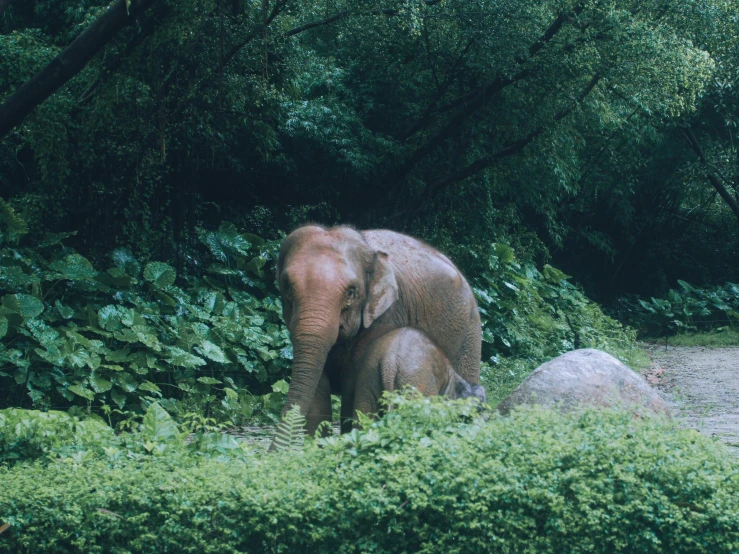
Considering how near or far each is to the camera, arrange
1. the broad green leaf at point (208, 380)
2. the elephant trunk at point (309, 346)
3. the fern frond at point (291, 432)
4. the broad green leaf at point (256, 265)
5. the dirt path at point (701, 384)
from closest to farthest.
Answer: the fern frond at point (291, 432)
the elephant trunk at point (309, 346)
the dirt path at point (701, 384)
the broad green leaf at point (208, 380)
the broad green leaf at point (256, 265)

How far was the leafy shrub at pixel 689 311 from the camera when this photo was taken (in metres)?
20.6

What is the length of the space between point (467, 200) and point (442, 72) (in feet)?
6.99

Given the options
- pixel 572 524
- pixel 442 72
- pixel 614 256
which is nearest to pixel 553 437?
pixel 572 524

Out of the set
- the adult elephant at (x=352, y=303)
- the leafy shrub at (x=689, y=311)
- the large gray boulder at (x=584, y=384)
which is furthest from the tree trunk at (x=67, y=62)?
the leafy shrub at (x=689, y=311)

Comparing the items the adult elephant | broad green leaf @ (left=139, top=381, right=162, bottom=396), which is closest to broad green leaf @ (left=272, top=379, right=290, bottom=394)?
broad green leaf @ (left=139, top=381, right=162, bottom=396)

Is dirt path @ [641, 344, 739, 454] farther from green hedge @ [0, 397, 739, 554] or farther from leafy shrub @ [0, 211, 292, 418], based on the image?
leafy shrub @ [0, 211, 292, 418]

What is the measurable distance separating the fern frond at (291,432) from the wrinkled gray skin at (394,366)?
530mm

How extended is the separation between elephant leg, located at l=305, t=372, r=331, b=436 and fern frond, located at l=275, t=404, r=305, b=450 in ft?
2.17

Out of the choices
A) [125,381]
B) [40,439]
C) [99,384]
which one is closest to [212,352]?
[125,381]

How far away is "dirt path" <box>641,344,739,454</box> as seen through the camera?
9011 millimetres

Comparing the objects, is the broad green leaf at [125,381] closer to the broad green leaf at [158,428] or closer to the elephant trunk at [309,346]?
the broad green leaf at [158,428]

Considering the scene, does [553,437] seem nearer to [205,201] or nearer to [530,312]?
[205,201]

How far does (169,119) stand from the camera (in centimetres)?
1099

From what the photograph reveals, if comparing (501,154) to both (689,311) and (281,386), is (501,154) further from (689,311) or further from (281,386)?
(689,311)
